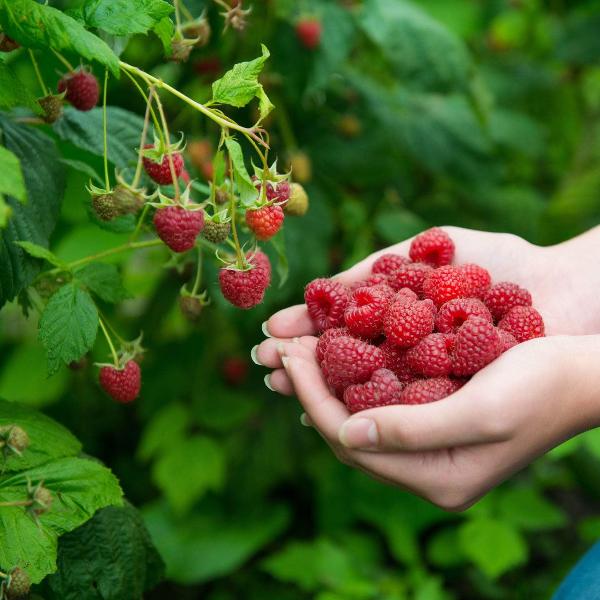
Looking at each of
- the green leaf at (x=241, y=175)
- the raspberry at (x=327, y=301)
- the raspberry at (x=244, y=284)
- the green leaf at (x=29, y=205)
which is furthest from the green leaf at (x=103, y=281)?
the raspberry at (x=327, y=301)

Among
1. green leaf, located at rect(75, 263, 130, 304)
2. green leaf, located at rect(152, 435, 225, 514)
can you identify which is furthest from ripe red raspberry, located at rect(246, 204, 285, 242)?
green leaf, located at rect(152, 435, 225, 514)

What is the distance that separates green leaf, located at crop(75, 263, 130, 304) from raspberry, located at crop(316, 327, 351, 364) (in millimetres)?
378

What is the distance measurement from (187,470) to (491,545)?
92cm

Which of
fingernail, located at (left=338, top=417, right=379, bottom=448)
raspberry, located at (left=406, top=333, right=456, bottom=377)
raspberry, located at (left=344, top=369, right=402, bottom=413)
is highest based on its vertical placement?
fingernail, located at (left=338, top=417, right=379, bottom=448)

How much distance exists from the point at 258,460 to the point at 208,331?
426 mm

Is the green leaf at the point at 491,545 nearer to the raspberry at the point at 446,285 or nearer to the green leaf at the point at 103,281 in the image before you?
the raspberry at the point at 446,285

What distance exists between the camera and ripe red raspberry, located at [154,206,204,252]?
110cm

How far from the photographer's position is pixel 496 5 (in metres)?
3.11

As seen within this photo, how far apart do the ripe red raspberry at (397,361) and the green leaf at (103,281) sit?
1.67 feet

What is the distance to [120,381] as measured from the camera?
1309mm

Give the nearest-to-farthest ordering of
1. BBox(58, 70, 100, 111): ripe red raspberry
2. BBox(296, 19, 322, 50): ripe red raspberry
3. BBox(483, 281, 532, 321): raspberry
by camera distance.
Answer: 1. BBox(58, 70, 100, 111): ripe red raspberry
2. BBox(483, 281, 532, 321): raspberry
3. BBox(296, 19, 322, 50): ripe red raspberry

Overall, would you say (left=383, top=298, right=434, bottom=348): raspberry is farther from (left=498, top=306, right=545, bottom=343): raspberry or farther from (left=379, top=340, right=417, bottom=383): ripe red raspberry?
(left=498, top=306, right=545, bottom=343): raspberry

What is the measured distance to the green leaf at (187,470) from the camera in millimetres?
2314

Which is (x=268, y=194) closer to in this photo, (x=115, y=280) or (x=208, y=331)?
(x=115, y=280)
